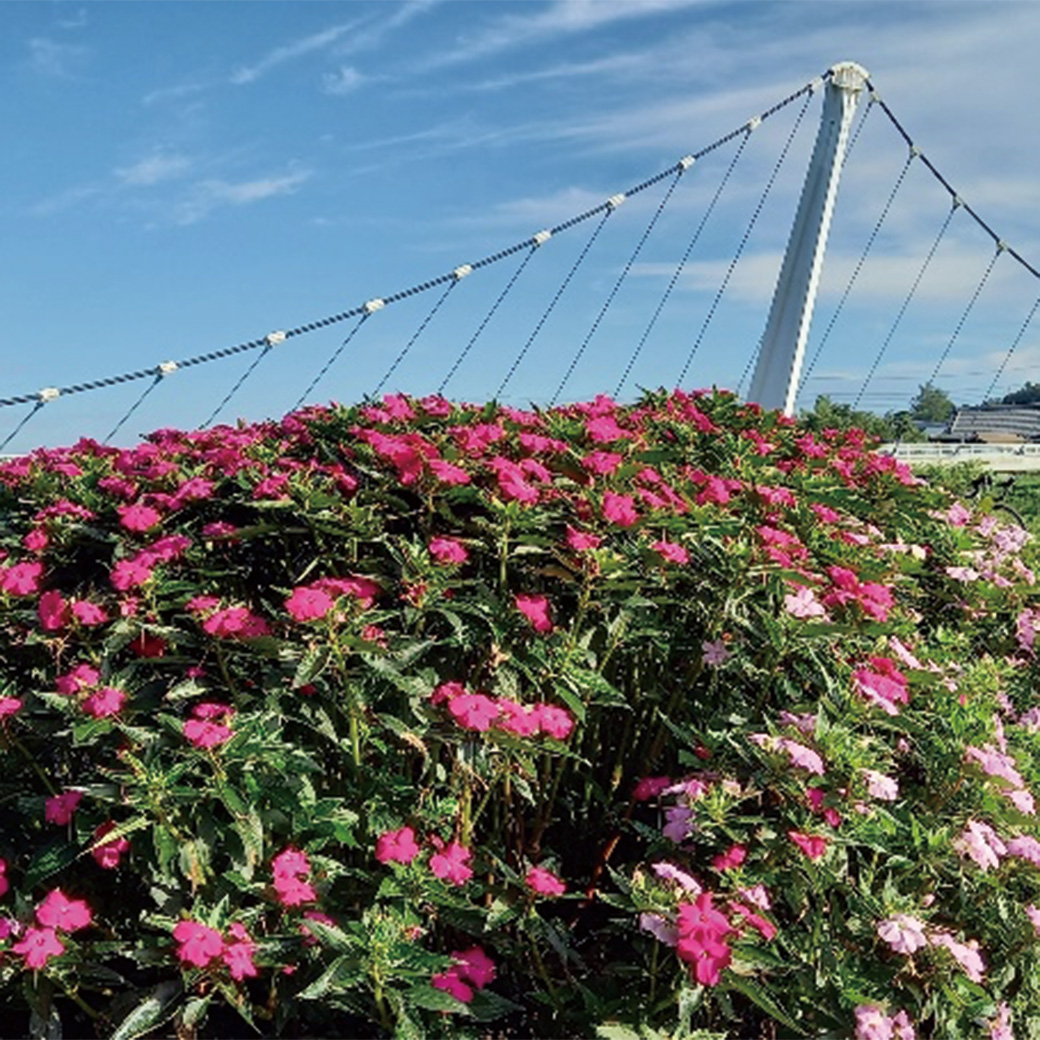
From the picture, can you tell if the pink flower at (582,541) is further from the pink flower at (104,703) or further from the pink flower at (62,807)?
the pink flower at (62,807)

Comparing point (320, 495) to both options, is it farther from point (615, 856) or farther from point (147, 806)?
point (615, 856)

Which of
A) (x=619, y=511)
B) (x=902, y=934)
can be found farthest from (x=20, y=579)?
(x=902, y=934)

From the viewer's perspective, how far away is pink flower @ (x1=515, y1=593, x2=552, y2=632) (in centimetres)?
269

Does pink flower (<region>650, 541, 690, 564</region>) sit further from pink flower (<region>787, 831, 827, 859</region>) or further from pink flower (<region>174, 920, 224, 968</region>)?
pink flower (<region>174, 920, 224, 968</region>)

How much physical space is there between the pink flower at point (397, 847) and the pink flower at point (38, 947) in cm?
63

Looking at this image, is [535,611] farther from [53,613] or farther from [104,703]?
[53,613]

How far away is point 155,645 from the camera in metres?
2.74

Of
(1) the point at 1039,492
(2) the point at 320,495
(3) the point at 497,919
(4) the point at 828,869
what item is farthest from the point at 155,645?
(1) the point at 1039,492

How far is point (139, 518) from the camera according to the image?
2973 millimetres

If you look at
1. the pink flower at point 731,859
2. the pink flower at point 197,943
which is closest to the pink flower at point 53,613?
the pink flower at point 197,943

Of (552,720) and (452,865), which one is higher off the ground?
(552,720)

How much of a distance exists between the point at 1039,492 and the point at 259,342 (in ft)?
27.8

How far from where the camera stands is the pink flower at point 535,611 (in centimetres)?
269

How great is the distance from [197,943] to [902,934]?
52.6 inches
